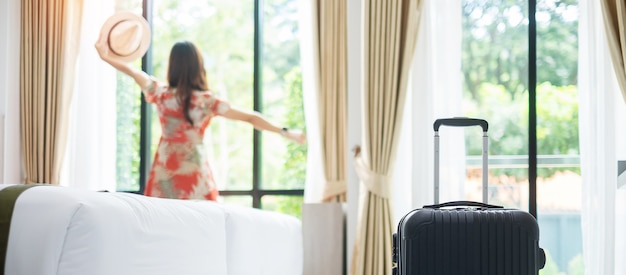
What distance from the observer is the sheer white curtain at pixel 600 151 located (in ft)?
15.0

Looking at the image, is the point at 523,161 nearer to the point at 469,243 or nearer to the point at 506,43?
the point at 506,43

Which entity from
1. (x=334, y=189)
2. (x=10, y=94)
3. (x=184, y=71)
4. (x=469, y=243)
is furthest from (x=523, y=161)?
(x=10, y=94)

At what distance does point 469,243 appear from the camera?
326 cm

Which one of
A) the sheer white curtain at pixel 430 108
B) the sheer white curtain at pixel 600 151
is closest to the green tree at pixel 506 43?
the sheer white curtain at pixel 430 108

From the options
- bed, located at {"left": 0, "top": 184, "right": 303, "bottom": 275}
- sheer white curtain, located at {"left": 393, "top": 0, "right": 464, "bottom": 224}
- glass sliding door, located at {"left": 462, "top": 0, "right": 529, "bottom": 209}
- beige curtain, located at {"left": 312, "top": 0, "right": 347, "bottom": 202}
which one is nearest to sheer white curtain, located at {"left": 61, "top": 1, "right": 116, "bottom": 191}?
beige curtain, located at {"left": 312, "top": 0, "right": 347, "bottom": 202}

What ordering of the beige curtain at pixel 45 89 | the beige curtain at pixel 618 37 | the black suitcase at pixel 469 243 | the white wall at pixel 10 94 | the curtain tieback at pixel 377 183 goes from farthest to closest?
the beige curtain at pixel 45 89 → the white wall at pixel 10 94 → the curtain tieback at pixel 377 183 → the beige curtain at pixel 618 37 → the black suitcase at pixel 469 243

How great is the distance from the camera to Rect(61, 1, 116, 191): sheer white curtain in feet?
18.4

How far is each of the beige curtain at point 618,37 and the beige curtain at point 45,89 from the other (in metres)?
3.29

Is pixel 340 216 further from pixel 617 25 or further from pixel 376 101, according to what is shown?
pixel 617 25

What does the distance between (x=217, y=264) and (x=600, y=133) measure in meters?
2.33

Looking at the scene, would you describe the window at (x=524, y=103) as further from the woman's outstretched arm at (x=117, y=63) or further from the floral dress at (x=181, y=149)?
the woman's outstretched arm at (x=117, y=63)

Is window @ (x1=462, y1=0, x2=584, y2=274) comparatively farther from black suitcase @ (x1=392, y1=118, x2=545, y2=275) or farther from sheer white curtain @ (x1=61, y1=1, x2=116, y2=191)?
sheer white curtain @ (x1=61, y1=1, x2=116, y2=191)

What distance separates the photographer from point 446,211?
129 inches

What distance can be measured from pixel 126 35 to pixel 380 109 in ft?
4.97
